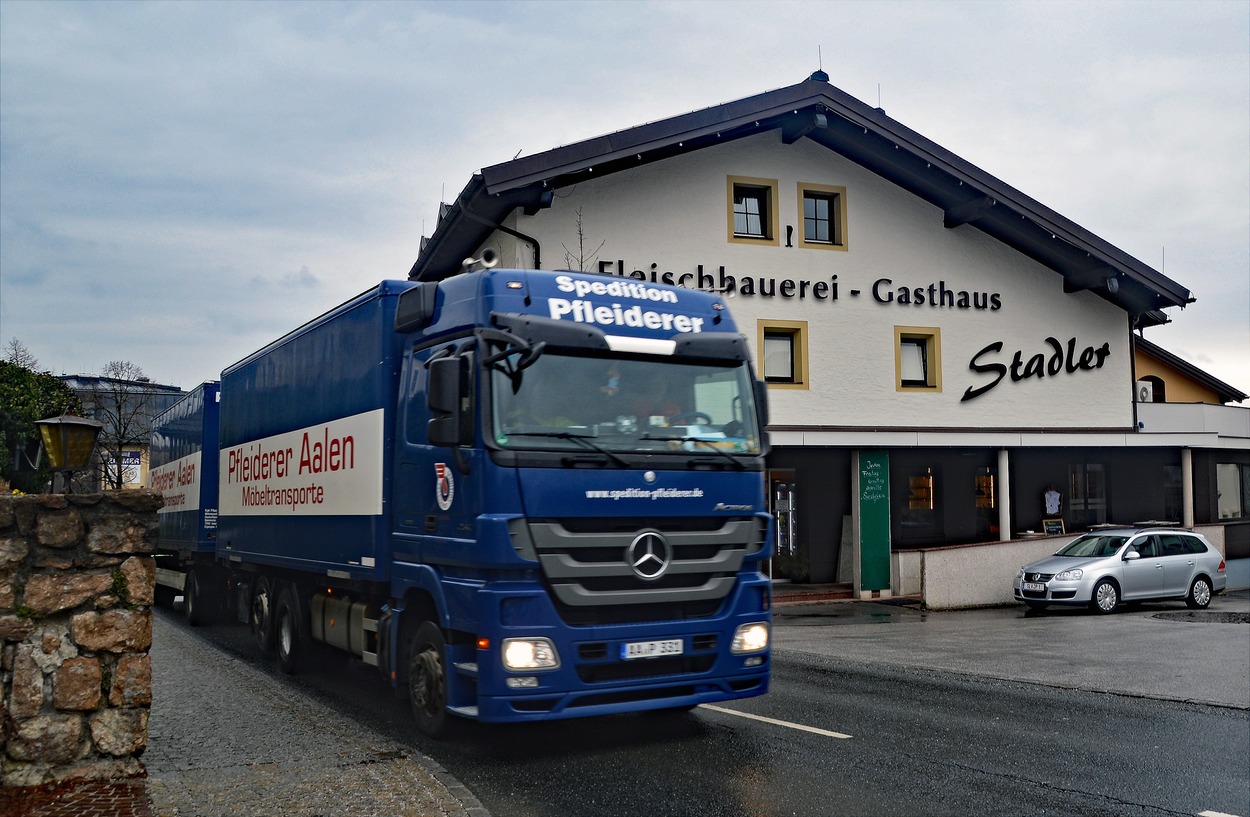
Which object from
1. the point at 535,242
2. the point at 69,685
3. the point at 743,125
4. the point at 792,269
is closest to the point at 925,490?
the point at 792,269

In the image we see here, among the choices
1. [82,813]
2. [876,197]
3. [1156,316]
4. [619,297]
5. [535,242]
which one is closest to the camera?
[82,813]

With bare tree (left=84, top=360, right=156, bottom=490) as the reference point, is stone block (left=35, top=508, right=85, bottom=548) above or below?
below

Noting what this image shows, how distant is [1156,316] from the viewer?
26.8 metres

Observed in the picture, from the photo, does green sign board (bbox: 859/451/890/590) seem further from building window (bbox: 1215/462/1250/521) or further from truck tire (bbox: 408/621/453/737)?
truck tire (bbox: 408/621/453/737)

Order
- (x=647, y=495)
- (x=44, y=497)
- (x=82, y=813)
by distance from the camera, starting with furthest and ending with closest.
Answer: (x=647, y=495) < (x=44, y=497) < (x=82, y=813)

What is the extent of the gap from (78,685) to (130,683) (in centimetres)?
27

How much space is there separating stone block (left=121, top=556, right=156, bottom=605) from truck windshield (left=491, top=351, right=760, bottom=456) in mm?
2214

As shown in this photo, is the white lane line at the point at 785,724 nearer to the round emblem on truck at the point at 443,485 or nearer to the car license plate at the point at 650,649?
the car license plate at the point at 650,649

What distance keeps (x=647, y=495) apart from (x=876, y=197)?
706 inches

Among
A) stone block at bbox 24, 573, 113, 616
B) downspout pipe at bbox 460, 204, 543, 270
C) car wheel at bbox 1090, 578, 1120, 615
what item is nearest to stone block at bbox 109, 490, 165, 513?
stone block at bbox 24, 573, 113, 616

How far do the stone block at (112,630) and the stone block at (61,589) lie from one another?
0.36 feet

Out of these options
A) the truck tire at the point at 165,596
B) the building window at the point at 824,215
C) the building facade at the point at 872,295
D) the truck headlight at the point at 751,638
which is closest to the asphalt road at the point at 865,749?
the truck headlight at the point at 751,638

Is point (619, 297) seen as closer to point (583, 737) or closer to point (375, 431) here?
point (375, 431)

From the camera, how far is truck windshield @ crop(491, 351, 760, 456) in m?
7.40
